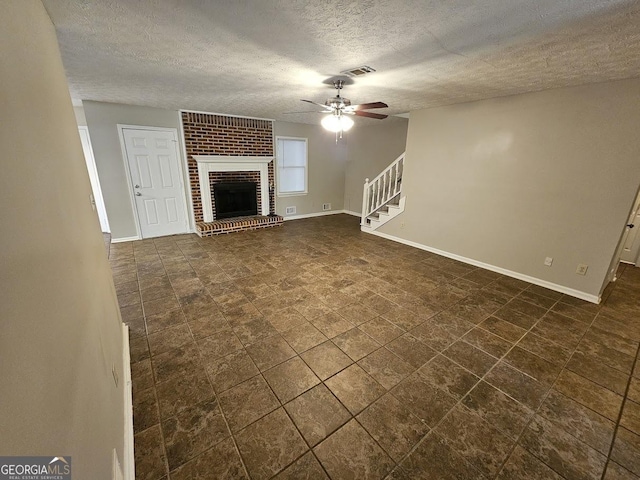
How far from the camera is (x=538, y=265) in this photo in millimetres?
3596

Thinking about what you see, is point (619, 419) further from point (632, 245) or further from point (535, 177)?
point (632, 245)

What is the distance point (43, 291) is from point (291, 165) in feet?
21.0

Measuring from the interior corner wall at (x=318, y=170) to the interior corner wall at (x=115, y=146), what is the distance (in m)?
2.54

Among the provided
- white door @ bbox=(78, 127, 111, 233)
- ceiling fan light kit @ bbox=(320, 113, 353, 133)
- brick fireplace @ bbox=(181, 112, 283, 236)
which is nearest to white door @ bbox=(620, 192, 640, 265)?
ceiling fan light kit @ bbox=(320, 113, 353, 133)

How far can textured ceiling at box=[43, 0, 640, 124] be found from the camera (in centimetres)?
160

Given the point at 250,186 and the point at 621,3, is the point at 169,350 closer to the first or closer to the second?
the point at 621,3

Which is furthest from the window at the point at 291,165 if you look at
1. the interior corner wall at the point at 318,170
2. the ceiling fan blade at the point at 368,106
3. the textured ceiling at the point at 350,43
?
the ceiling fan blade at the point at 368,106

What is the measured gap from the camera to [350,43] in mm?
2031

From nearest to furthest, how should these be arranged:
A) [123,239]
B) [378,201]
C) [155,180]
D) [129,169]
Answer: [129,169]
[123,239]
[155,180]
[378,201]

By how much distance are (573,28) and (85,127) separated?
6645 mm

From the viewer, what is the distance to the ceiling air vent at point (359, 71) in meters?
2.54

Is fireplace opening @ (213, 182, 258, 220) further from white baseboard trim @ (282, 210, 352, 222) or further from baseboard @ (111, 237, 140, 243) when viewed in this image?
baseboard @ (111, 237, 140, 243)

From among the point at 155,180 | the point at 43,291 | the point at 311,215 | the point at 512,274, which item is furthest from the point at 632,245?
the point at 155,180

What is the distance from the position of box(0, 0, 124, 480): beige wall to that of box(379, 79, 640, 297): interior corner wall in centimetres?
456
